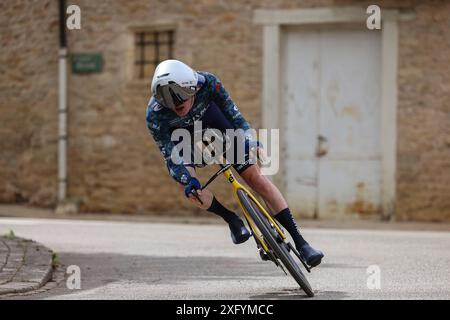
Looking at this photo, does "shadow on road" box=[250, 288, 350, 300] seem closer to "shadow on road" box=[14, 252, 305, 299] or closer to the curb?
"shadow on road" box=[14, 252, 305, 299]

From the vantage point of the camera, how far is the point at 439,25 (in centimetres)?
1488

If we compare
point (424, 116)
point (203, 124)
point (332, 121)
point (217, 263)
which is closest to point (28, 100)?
point (332, 121)

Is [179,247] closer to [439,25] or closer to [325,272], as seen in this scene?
[325,272]

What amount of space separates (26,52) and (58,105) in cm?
127

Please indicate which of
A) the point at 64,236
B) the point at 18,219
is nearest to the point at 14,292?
the point at 64,236

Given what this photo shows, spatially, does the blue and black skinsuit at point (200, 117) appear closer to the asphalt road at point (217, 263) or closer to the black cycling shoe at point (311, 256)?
the black cycling shoe at point (311, 256)

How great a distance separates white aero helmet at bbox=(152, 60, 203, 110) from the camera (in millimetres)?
6578

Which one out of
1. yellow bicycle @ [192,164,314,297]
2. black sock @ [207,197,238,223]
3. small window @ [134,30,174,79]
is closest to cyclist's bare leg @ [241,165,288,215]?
yellow bicycle @ [192,164,314,297]

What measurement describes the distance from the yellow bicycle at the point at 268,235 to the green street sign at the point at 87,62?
1024 centimetres

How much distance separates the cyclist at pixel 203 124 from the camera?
665 cm

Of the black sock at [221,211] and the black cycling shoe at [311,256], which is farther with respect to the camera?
the black sock at [221,211]

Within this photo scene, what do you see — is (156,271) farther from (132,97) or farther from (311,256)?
(132,97)

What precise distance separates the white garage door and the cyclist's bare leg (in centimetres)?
847

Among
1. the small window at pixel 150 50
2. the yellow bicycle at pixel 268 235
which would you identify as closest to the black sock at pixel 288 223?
the yellow bicycle at pixel 268 235
